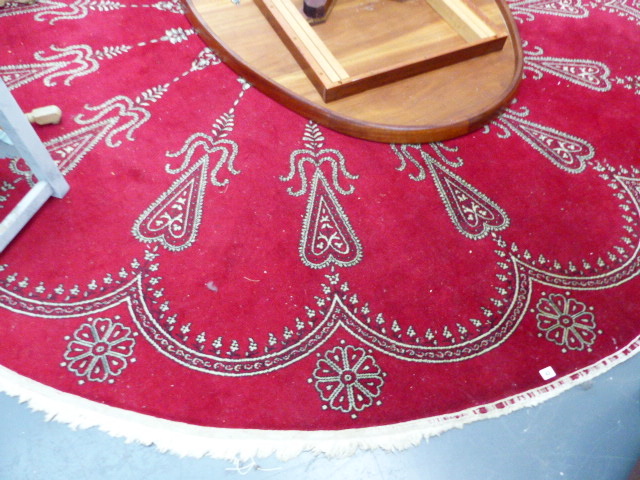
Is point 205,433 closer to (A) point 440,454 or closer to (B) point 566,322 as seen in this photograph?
(A) point 440,454

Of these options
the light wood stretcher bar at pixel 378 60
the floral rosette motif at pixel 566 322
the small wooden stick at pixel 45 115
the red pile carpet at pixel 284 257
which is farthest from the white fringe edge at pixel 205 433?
the light wood stretcher bar at pixel 378 60

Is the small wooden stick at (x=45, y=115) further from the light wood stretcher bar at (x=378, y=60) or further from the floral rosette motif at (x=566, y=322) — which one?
the floral rosette motif at (x=566, y=322)

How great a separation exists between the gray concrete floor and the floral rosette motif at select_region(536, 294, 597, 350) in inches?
3.8

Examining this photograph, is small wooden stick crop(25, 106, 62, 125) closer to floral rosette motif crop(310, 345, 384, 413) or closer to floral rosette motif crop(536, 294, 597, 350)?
floral rosette motif crop(310, 345, 384, 413)

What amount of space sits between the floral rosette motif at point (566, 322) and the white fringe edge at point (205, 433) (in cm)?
31

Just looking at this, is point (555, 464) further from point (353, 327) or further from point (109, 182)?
point (109, 182)

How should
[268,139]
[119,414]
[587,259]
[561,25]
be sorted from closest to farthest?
[119,414], [587,259], [268,139], [561,25]

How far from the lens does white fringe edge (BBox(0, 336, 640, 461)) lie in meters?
0.88

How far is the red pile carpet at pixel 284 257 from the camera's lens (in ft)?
3.02

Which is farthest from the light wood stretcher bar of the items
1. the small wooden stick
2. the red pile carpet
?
the small wooden stick

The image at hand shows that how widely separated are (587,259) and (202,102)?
98 centimetres

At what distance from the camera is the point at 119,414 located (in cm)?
89

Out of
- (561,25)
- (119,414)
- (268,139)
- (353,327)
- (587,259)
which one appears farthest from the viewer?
(561,25)

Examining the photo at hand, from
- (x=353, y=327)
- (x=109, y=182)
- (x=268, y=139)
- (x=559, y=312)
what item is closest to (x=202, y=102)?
(x=268, y=139)
